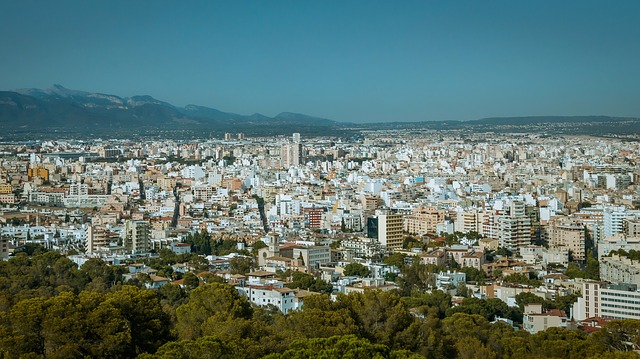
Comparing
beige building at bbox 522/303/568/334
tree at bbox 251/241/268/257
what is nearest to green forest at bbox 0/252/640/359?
beige building at bbox 522/303/568/334

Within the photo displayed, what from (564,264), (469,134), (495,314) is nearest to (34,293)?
(495,314)

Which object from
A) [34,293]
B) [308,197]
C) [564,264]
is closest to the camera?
[34,293]

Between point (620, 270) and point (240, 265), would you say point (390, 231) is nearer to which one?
point (240, 265)

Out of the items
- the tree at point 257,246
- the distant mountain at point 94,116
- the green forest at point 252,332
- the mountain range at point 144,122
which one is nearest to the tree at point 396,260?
the tree at point 257,246

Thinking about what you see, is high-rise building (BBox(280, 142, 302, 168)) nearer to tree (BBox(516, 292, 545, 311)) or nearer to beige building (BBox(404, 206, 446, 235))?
beige building (BBox(404, 206, 446, 235))

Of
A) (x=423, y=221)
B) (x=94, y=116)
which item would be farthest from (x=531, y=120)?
(x=423, y=221)

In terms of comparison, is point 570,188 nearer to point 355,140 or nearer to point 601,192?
point 601,192

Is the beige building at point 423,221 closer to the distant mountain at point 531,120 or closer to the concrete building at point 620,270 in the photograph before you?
the concrete building at point 620,270
